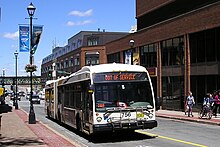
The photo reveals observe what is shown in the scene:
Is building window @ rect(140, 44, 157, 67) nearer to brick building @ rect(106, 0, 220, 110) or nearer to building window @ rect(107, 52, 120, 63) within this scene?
brick building @ rect(106, 0, 220, 110)

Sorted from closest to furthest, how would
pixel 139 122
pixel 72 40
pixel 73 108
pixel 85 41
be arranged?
pixel 139 122 → pixel 73 108 → pixel 85 41 → pixel 72 40

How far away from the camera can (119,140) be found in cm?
1571

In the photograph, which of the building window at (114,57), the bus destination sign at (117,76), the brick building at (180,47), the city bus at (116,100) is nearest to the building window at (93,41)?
the building window at (114,57)

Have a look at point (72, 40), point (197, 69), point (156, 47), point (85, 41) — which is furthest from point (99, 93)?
point (72, 40)

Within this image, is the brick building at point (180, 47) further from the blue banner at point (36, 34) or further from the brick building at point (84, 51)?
the brick building at point (84, 51)

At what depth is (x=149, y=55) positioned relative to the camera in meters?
43.4

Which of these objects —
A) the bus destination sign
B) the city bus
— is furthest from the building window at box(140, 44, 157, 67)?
the bus destination sign

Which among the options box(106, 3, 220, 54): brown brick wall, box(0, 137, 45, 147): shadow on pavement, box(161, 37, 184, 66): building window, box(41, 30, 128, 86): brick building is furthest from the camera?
box(41, 30, 128, 86): brick building

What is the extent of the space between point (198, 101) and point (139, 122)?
62.1ft

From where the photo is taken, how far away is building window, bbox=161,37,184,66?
36.0m

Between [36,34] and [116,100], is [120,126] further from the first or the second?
[36,34]

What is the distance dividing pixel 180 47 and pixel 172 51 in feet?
6.00

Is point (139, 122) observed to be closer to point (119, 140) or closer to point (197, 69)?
point (119, 140)

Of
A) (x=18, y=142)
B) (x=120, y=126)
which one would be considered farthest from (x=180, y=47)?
(x=18, y=142)
